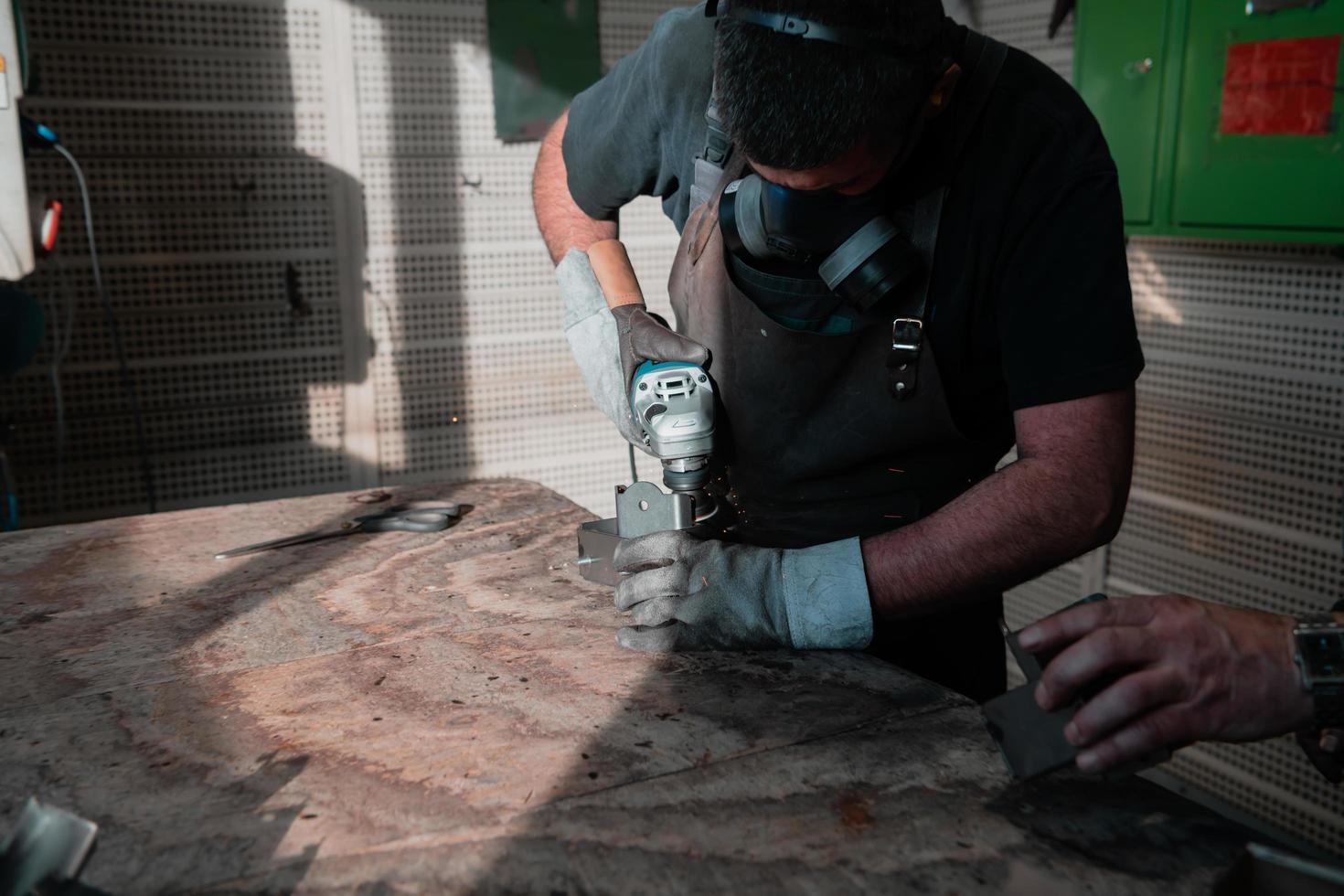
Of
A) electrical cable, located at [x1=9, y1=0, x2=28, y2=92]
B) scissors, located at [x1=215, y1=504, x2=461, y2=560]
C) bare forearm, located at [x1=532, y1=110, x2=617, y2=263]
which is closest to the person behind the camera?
scissors, located at [x1=215, y1=504, x2=461, y2=560]

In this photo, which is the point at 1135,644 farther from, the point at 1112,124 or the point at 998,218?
the point at 1112,124

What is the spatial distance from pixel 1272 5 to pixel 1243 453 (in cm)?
122

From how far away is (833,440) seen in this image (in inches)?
64.5

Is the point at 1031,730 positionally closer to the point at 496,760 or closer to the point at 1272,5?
the point at 496,760

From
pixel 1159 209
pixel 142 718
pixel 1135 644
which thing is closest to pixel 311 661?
pixel 142 718

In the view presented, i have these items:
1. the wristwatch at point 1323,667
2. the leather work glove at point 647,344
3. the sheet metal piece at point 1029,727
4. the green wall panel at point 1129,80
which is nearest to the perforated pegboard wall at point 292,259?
the green wall panel at point 1129,80

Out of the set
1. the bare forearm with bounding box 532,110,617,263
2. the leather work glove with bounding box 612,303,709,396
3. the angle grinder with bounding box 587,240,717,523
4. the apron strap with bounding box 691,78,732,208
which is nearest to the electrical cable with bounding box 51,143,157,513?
the bare forearm with bounding box 532,110,617,263

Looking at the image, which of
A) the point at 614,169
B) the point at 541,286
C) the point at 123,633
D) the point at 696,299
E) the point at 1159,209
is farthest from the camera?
the point at 541,286

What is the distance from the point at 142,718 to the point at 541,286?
2.91 meters

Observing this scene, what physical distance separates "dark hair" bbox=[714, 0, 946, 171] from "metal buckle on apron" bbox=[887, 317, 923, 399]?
288mm

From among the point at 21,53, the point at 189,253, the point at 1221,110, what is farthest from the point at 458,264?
the point at 1221,110

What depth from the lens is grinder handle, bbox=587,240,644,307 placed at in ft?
6.42

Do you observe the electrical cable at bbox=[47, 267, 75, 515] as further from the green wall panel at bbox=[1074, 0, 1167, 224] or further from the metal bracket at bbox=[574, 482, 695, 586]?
the green wall panel at bbox=[1074, 0, 1167, 224]

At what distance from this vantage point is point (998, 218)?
4.80ft
